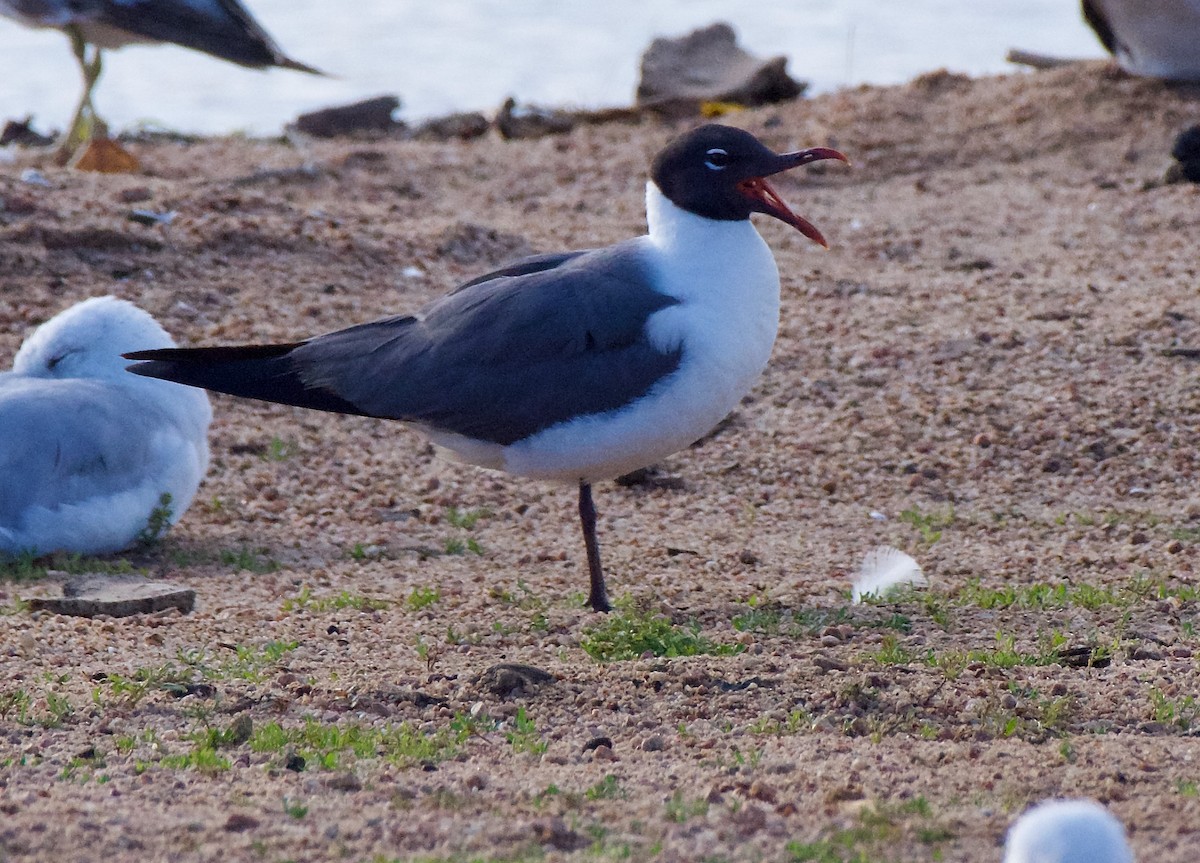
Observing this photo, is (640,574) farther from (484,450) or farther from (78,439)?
(78,439)

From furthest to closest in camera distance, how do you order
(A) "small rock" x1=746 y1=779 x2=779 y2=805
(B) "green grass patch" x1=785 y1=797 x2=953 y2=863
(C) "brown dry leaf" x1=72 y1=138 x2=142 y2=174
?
1. (C) "brown dry leaf" x1=72 y1=138 x2=142 y2=174
2. (A) "small rock" x1=746 y1=779 x2=779 y2=805
3. (B) "green grass patch" x1=785 y1=797 x2=953 y2=863

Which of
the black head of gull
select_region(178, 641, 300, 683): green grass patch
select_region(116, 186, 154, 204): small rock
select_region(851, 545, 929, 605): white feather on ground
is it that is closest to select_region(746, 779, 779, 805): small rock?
select_region(178, 641, 300, 683): green grass patch

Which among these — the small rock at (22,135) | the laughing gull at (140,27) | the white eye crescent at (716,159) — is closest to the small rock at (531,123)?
the laughing gull at (140,27)

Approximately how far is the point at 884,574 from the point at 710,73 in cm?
800

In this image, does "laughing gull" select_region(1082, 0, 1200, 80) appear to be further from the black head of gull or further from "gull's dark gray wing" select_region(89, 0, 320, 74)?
the black head of gull

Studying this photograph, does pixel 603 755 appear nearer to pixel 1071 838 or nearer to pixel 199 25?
pixel 1071 838

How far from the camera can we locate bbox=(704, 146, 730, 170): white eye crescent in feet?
18.2

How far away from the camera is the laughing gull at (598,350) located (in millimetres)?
5320

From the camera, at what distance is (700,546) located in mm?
6363

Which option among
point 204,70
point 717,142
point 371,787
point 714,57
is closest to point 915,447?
point 717,142

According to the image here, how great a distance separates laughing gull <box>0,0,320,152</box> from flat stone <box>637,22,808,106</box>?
2.85 metres

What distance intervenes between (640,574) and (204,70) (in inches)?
566

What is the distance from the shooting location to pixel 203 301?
8.45m

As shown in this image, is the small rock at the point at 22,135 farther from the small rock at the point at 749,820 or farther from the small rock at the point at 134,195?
the small rock at the point at 749,820
